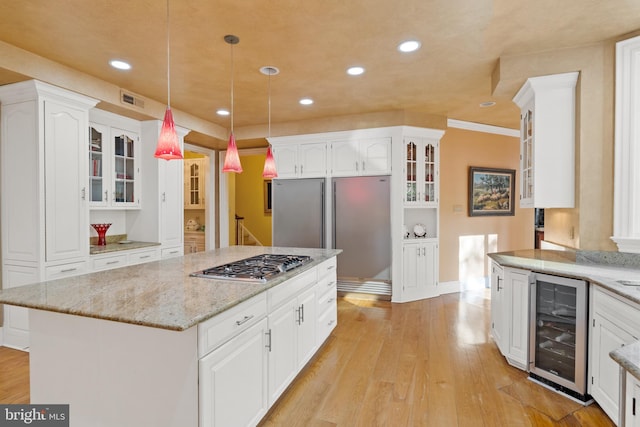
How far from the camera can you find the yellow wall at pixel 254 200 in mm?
7984

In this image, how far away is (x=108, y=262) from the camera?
11.7 feet

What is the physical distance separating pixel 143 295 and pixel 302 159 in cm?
360

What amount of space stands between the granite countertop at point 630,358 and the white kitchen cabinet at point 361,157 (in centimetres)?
363

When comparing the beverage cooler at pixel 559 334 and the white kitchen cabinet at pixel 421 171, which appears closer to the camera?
the beverage cooler at pixel 559 334

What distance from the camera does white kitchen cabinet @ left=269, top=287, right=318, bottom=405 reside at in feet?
6.74

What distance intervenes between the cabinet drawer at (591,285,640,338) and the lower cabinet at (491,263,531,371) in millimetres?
462

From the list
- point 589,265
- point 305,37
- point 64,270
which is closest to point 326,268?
point 305,37

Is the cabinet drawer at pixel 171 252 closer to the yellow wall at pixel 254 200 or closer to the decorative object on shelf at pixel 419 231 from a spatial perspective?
the decorative object on shelf at pixel 419 231

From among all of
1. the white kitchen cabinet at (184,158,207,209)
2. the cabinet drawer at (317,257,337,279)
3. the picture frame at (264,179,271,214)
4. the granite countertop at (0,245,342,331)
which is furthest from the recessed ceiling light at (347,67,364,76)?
the picture frame at (264,179,271,214)

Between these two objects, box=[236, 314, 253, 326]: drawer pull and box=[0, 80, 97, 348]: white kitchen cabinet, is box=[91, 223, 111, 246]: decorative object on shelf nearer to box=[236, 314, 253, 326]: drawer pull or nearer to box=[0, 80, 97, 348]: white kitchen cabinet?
box=[0, 80, 97, 348]: white kitchen cabinet

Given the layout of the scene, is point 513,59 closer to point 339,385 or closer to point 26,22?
point 339,385

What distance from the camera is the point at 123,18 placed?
7.59 ft

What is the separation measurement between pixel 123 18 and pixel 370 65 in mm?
2025

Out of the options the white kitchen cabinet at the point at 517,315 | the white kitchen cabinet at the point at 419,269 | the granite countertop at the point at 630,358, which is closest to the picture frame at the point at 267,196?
the white kitchen cabinet at the point at 419,269
